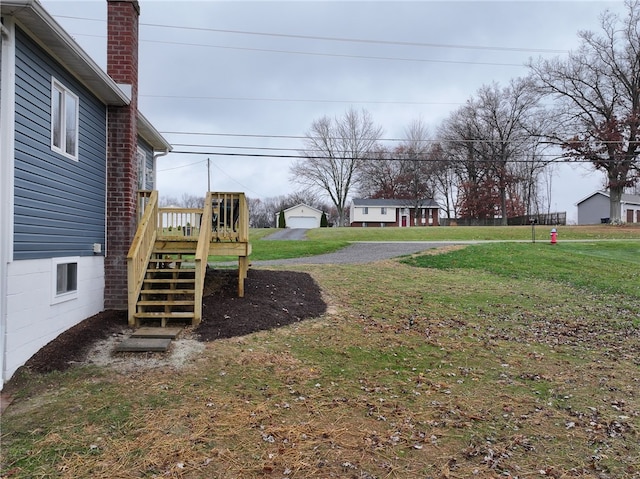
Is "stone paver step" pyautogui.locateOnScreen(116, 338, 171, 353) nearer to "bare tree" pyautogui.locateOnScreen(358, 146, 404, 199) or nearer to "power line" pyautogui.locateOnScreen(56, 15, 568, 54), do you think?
"power line" pyautogui.locateOnScreen(56, 15, 568, 54)

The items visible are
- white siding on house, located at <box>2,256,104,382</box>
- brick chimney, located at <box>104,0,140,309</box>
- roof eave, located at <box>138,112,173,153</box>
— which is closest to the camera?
white siding on house, located at <box>2,256,104,382</box>

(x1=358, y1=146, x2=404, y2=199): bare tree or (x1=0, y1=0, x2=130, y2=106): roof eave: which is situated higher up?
(x1=358, y1=146, x2=404, y2=199): bare tree

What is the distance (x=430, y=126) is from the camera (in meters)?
49.5

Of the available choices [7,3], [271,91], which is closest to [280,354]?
[7,3]

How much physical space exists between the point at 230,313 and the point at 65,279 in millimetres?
2501

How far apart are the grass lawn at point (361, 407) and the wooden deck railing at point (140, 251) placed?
172cm

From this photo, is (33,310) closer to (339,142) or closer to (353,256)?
(353,256)

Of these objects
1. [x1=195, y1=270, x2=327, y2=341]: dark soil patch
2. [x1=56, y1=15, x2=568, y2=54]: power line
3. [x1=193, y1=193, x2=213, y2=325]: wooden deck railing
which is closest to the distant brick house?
[x1=56, y1=15, x2=568, y2=54]: power line

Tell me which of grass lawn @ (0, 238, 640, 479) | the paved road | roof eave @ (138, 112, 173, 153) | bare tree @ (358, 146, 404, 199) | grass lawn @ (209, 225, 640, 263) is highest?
bare tree @ (358, 146, 404, 199)

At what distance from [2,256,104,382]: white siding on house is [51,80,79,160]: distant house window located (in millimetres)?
1599

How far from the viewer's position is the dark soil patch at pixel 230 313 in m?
5.06

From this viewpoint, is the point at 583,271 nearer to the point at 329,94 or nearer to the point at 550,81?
the point at 329,94

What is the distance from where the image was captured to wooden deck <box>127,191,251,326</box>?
253 inches

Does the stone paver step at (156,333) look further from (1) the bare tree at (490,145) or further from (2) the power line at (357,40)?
(1) the bare tree at (490,145)
